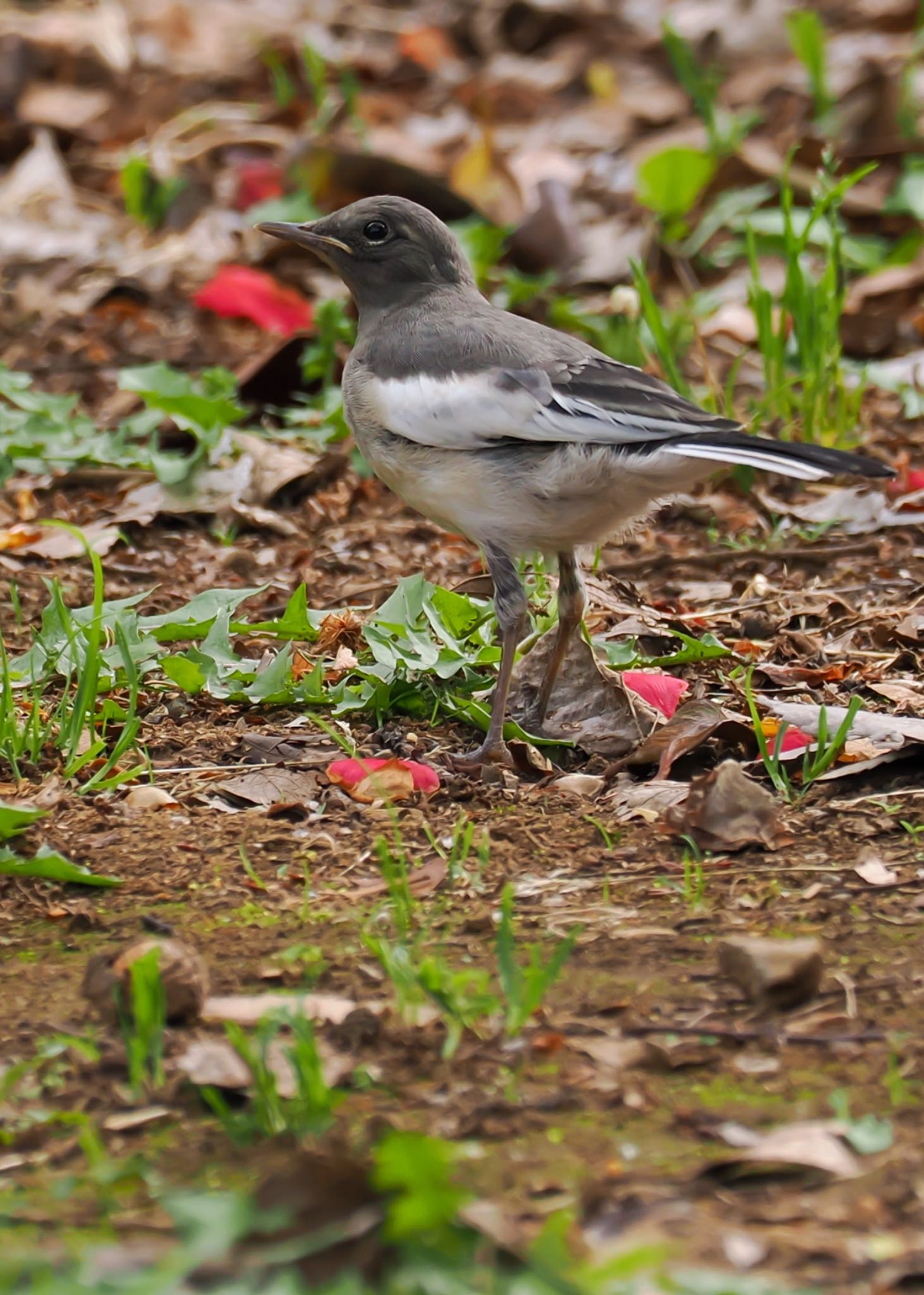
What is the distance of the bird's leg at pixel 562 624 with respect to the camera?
4.66m

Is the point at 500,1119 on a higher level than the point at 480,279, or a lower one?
lower

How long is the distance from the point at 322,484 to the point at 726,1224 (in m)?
4.49

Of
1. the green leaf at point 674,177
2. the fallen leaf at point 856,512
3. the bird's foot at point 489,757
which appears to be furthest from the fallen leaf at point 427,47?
the bird's foot at point 489,757

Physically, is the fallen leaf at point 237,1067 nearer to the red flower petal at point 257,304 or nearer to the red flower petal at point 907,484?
the red flower petal at point 907,484

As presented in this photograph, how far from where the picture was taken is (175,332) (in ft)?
26.1

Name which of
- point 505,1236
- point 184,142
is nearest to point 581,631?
point 505,1236

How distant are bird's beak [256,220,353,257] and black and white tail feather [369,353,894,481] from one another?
0.73 meters

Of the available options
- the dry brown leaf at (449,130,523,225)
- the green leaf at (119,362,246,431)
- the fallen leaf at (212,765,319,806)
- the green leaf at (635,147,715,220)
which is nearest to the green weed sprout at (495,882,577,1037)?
the fallen leaf at (212,765,319,806)

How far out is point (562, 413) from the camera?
14.6 ft

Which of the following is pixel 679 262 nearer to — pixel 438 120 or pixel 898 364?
pixel 898 364

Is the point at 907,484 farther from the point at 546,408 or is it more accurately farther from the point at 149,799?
the point at 149,799

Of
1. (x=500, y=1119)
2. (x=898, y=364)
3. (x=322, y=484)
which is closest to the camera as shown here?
(x=500, y=1119)

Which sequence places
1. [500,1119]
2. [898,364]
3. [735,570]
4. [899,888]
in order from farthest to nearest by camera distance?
[898,364]
[735,570]
[899,888]
[500,1119]

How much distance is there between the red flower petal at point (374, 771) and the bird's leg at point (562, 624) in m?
0.60
